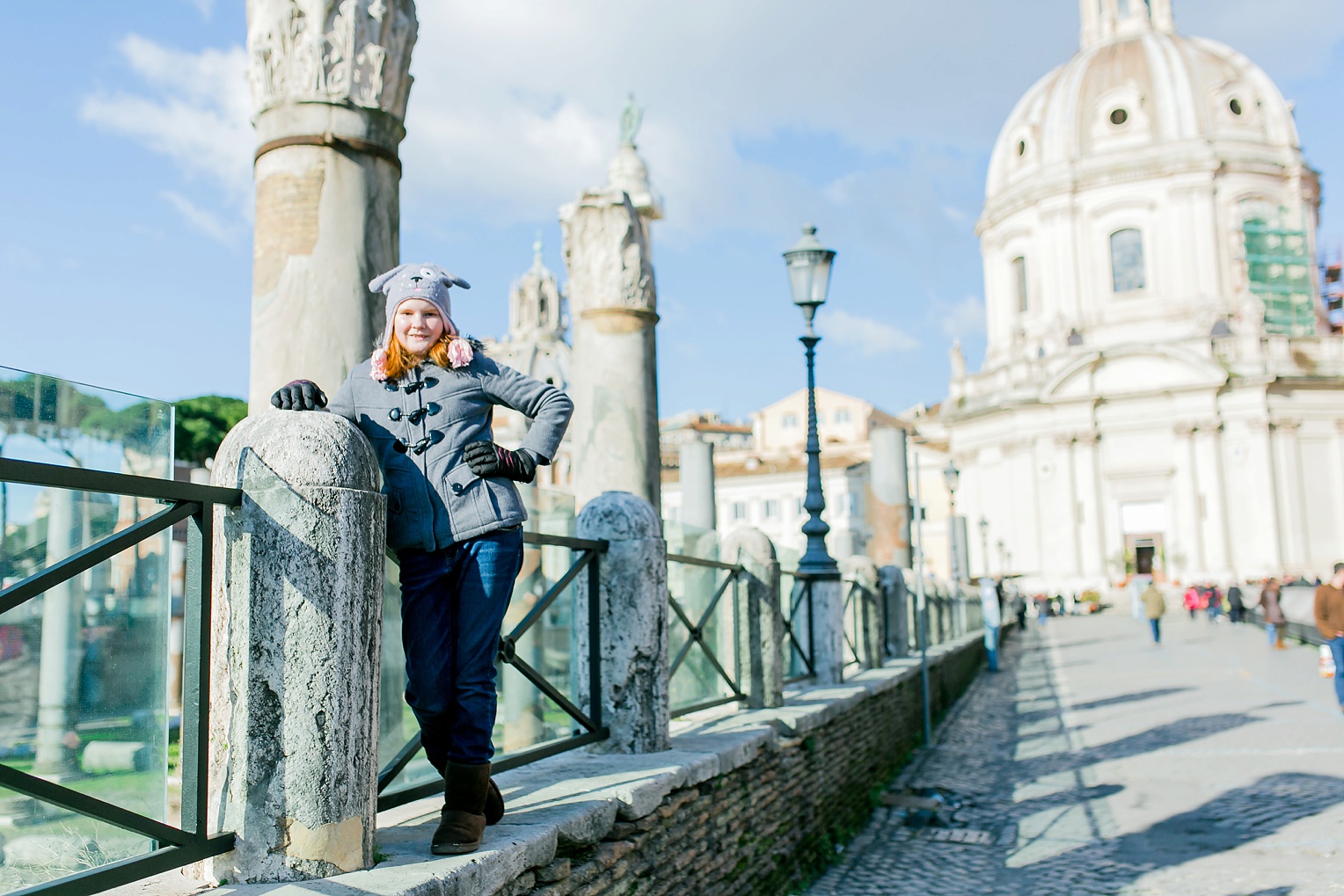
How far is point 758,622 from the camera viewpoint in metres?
7.22

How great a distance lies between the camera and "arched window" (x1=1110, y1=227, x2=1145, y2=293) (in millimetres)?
56406

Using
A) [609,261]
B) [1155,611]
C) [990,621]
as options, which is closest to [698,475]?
[990,621]

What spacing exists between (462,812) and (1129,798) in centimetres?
651

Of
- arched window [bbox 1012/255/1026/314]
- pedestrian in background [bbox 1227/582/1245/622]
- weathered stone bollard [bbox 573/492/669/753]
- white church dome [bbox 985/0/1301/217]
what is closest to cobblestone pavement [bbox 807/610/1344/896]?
weathered stone bollard [bbox 573/492/669/753]

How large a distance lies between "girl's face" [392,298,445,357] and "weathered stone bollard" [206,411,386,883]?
1.70ft

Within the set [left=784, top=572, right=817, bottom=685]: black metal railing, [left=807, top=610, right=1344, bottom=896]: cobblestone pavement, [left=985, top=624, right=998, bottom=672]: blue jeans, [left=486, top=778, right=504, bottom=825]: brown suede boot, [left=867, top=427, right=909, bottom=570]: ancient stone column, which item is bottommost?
[left=807, top=610, right=1344, bottom=896]: cobblestone pavement

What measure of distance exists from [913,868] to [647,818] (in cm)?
301

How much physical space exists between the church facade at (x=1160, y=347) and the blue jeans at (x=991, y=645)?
101 feet

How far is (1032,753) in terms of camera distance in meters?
10.7

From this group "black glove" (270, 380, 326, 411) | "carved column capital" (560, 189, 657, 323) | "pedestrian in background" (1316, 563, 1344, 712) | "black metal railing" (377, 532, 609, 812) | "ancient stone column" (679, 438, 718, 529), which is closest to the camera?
"black glove" (270, 380, 326, 411)

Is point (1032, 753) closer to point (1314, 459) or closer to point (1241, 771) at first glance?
point (1241, 771)

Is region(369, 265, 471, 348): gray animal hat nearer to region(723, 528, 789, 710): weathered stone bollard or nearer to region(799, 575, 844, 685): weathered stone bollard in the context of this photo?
region(723, 528, 789, 710): weathered stone bollard

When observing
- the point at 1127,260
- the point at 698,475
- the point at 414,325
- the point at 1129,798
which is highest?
the point at 1127,260

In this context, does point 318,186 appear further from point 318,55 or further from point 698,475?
point 698,475
